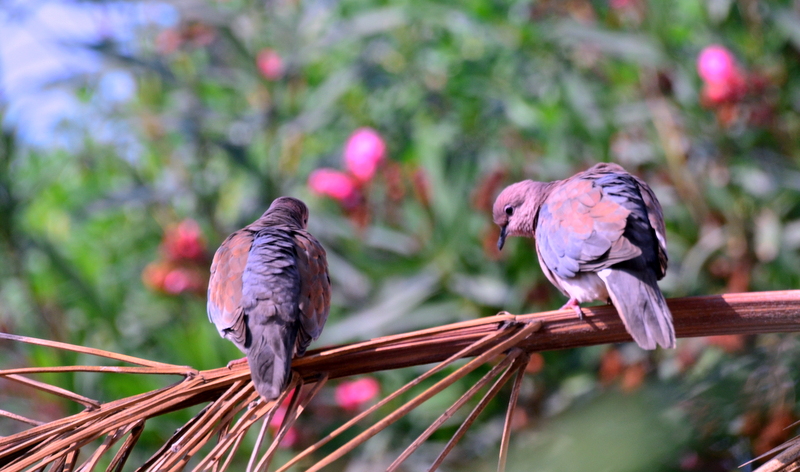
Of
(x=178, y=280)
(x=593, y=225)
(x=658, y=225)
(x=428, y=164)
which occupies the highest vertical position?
(x=178, y=280)

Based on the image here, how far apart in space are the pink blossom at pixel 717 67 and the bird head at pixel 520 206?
183 cm

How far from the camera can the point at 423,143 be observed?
4.10 meters

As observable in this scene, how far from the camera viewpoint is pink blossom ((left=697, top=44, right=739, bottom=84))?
378cm

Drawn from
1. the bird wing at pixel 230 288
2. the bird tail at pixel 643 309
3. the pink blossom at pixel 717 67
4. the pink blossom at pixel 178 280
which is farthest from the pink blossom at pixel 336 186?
the bird tail at pixel 643 309

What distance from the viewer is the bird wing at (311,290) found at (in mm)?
1972

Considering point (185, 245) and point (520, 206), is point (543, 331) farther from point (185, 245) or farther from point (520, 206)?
point (185, 245)

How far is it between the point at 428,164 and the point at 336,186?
528mm

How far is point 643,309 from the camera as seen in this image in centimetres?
165

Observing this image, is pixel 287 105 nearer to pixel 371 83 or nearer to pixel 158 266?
pixel 371 83

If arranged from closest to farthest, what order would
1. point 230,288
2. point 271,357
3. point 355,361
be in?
point 355,361 < point 271,357 < point 230,288

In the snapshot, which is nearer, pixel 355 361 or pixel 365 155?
pixel 355 361

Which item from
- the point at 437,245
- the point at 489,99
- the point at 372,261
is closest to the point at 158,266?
the point at 372,261

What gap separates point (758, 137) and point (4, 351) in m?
4.59

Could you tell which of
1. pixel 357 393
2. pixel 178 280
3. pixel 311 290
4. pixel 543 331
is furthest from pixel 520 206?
pixel 178 280
